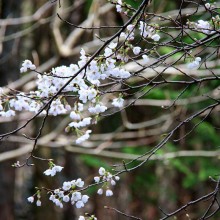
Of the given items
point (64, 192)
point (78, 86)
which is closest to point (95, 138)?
point (64, 192)

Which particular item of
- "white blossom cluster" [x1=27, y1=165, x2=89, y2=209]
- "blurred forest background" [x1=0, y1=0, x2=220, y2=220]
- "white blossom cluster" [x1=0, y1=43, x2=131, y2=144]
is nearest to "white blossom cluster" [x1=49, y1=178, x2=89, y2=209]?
"white blossom cluster" [x1=27, y1=165, x2=89, y2=209]

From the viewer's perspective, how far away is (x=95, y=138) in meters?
7.91

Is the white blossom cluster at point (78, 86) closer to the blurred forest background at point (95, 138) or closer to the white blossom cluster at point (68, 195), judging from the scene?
the white blossom cluster at point (68, 195)

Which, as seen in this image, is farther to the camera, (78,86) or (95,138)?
(95,138)

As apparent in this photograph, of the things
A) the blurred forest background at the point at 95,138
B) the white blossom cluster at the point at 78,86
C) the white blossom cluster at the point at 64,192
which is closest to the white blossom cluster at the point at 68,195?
the white blossom cluster at the point at 64,192

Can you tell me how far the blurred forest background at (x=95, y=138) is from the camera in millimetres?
7508

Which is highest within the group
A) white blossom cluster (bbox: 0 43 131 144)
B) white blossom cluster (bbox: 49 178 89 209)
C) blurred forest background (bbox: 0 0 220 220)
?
blurred forest background (bbox: 0 0 220 220)

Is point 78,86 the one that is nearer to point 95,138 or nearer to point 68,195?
point 68,195

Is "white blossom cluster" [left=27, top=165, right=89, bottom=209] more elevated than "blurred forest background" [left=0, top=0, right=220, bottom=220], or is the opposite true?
"blurred forest background" [left=0, top=0, right=220, bottom=220]

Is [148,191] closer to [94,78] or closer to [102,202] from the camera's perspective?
[102,202]

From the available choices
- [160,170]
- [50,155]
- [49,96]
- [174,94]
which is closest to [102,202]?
[50,155]

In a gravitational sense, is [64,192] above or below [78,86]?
below

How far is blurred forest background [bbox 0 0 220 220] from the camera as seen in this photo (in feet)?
24.6

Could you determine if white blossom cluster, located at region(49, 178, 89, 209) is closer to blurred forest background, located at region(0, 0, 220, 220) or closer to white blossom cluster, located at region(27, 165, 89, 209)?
white blossom cluster, located at region(27, 165, 89, 209)
